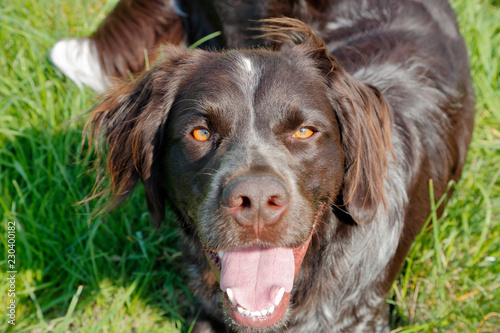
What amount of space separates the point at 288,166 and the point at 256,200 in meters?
0.27

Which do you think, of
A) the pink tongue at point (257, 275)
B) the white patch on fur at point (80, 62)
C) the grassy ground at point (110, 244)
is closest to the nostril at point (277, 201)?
the pink tongue at point (257, 275)

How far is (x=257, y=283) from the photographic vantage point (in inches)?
82.9

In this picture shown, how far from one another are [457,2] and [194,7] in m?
2.16

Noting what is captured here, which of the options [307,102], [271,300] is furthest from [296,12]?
[271,300]

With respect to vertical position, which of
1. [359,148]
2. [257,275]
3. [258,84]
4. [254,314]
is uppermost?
[258,84]

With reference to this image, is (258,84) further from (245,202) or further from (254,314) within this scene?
(254,314)

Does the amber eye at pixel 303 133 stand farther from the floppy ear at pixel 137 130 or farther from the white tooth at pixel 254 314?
the white tooth at pixel 254 314

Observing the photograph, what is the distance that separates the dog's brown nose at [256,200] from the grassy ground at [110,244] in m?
1.19

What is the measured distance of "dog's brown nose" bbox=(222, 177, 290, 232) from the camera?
72.8 inches

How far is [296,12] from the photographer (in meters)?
3.45

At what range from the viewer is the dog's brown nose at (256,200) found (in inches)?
72.8

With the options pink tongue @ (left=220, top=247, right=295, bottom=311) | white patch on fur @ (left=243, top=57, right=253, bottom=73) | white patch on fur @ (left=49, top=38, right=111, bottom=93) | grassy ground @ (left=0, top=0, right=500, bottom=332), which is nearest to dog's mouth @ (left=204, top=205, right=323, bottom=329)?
pink tongue @ (left=220, top=247, right=295, bottom=311)

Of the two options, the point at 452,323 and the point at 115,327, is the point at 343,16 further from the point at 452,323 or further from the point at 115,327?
the point at 115,327

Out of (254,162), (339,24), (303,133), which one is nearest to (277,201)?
(254,162)
